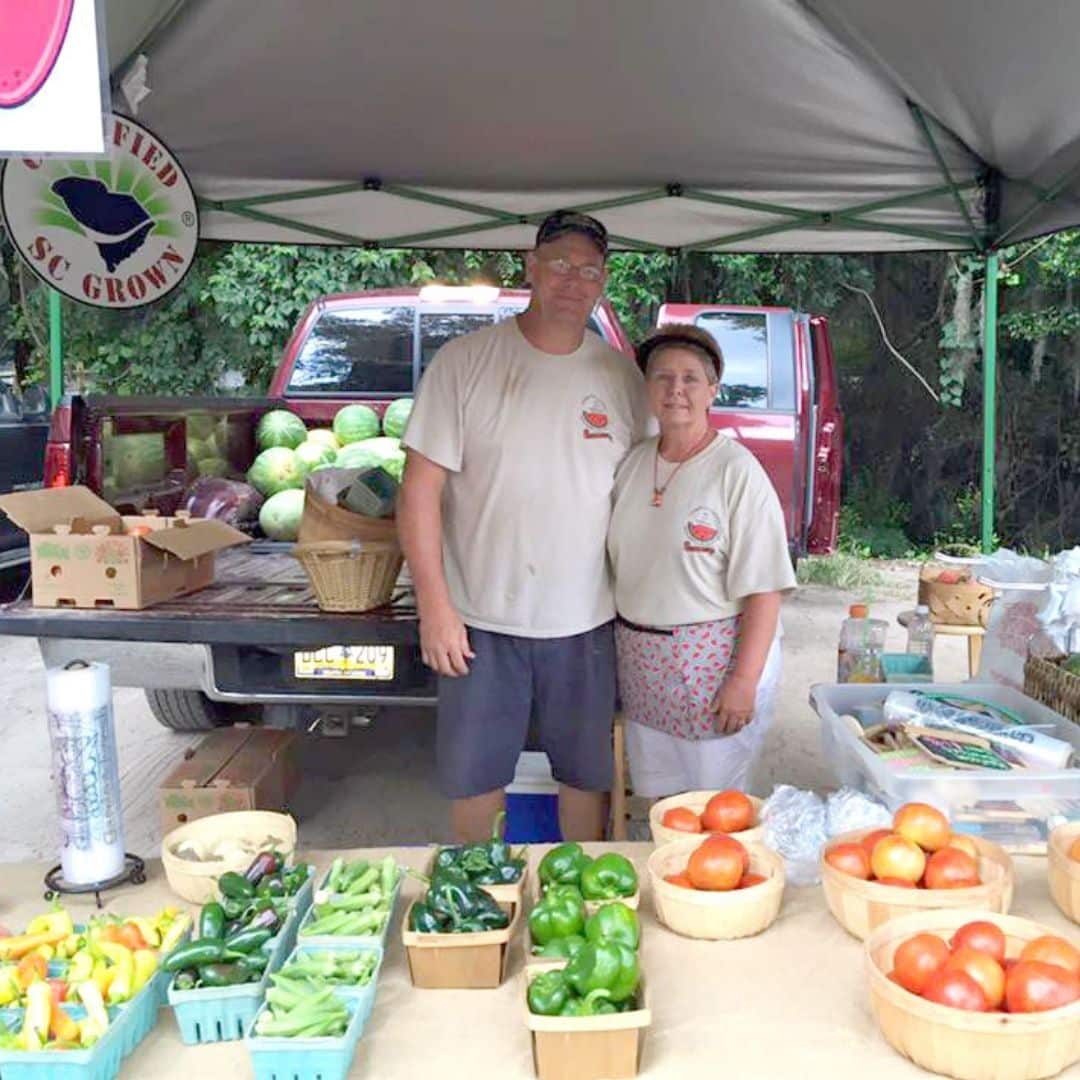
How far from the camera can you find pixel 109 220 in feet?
13.4

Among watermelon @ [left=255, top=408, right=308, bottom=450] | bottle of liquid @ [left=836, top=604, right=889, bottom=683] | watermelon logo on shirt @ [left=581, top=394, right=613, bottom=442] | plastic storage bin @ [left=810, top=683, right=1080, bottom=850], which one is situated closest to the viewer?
plastic storage bin @ [left=810, top=683, right=1080, bottom=850]

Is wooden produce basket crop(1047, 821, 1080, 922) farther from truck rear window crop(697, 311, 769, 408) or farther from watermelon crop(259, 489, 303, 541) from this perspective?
truck rear window crop(697, 311, 769, 408)

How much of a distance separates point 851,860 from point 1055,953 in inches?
15.3

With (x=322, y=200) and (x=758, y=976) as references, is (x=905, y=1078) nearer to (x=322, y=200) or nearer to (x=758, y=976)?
(x=758, y=976)

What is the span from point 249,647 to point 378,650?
0.42 meters

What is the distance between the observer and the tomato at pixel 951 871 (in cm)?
172

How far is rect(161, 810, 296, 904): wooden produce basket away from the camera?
6.17 ft

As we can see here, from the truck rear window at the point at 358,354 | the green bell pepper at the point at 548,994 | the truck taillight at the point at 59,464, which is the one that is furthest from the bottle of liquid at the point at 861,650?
the truck rear window at the point at 358,354

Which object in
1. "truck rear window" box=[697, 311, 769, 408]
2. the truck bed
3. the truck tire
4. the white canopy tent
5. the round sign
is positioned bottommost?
the truck tire

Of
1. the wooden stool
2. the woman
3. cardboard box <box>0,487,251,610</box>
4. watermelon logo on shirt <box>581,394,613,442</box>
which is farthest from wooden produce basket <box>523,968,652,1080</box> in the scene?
the wooden stool

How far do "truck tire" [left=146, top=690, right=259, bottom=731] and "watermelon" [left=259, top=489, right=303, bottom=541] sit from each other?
0.78 metres

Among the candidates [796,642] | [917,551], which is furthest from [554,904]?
[917,551]

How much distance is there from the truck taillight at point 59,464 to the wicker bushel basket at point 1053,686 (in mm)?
3189

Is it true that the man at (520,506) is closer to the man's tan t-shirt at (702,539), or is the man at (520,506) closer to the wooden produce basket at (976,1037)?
the man's tan t-shirt at (702,539)
